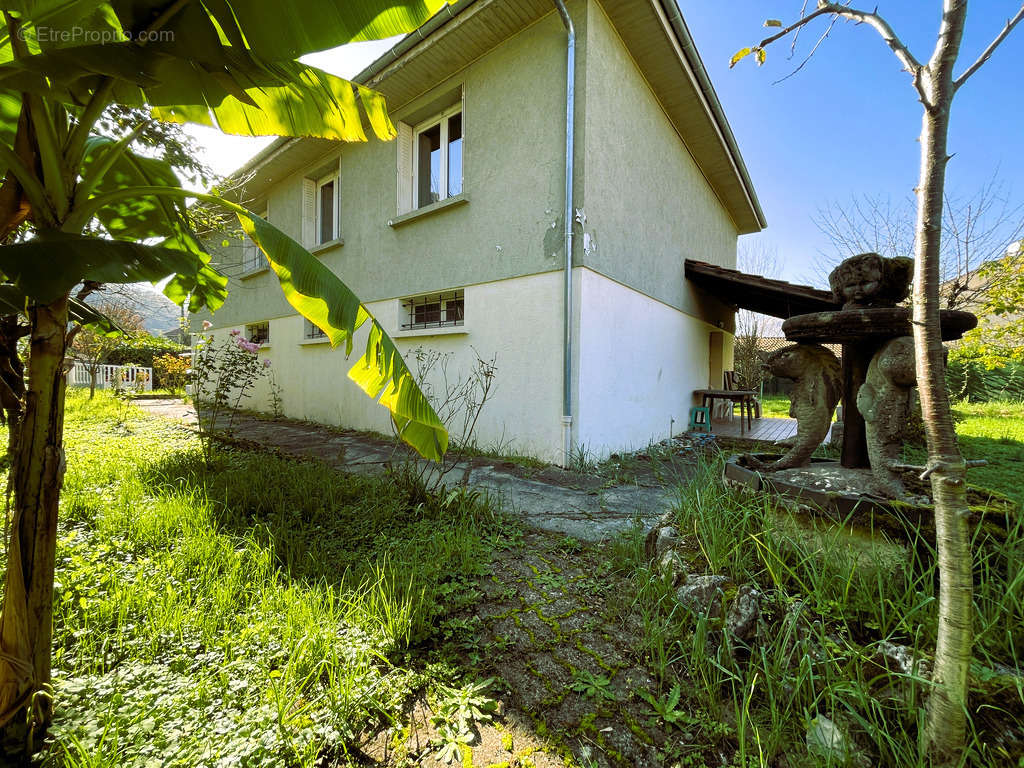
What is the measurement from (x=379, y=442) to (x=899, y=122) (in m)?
6.49

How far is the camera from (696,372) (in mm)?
9180

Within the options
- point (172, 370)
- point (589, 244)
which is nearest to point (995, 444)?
point (589, 244)

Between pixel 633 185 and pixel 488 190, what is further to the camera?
pixel 633 185

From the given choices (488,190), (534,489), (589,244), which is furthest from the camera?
(488,190)

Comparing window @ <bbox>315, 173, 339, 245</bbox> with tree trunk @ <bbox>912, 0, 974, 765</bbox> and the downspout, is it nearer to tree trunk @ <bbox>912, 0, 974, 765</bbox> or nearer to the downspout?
the downspout

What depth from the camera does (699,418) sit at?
8680mm

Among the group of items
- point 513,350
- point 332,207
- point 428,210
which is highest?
point 332,207

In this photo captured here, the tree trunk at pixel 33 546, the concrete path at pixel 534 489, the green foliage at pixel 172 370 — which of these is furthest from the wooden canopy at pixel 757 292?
the green foliage at pixel 172 370

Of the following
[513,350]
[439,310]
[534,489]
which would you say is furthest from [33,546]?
[439,310]

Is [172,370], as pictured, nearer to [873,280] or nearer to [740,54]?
[740,54]

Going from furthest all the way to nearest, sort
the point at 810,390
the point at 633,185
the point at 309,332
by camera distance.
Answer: the point at 309,332, the point at 633,185, the point at 810,390

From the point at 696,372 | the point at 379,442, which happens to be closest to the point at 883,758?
the point at 379,442

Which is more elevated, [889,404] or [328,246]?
[328,246]

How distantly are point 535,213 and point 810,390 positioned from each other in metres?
3.87
